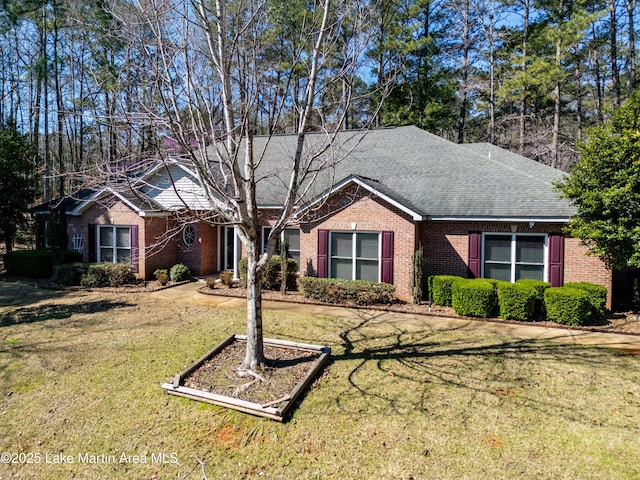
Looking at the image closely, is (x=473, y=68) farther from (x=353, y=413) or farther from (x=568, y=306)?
(x=353, y=413)

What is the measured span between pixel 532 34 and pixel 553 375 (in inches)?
960

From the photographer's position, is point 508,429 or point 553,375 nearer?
point 508,429

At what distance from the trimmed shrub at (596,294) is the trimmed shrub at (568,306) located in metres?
0.22

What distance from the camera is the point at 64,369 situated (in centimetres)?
684

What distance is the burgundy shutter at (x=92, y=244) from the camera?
15.6 meters

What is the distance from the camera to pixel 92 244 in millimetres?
15672

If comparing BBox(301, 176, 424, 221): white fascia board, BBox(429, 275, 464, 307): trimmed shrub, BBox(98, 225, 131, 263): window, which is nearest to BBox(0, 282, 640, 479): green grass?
BBox(429, 275, 464, 307): trimmed shrub

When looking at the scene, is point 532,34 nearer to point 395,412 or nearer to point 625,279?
point 625,279

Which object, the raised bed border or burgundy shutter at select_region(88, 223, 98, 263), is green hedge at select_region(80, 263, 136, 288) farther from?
the raised bed border

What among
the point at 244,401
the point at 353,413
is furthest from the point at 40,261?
the point at 353,413

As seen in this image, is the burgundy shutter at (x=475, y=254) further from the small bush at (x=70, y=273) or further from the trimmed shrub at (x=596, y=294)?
the small bush at (x=70, y=273)

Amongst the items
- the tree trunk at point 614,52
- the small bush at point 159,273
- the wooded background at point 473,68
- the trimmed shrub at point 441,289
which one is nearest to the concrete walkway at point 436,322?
the trimmed shrub at point 441,289

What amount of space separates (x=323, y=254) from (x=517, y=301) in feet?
19.4

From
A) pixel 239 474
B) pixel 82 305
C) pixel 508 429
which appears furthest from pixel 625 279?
pixel 82 305
